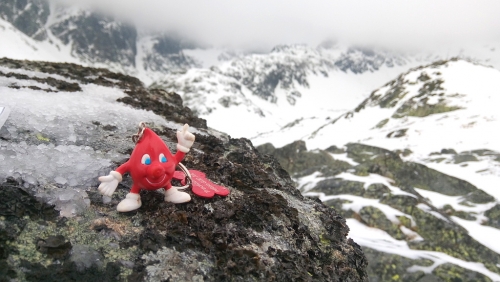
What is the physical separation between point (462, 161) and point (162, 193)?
34.1 meters

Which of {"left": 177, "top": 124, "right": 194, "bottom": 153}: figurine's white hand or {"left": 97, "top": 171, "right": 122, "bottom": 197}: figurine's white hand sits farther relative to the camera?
{"left": 177, "top": 124, "right": 194, "bottom": 153}: figurine's white hand

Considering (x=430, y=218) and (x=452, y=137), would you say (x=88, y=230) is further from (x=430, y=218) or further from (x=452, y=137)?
(x=452, y=137)

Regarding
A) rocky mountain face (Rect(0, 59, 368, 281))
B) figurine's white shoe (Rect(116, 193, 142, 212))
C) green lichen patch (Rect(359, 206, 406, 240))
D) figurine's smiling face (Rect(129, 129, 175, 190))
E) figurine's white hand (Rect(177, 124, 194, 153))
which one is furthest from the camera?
green lichen patch (Rect(359, 206, 406, 240))

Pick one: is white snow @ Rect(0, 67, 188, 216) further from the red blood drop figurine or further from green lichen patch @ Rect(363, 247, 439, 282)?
green lichen patch @ Rect(363, 247, 439, 282)

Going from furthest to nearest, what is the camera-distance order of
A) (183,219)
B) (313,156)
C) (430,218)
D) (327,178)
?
(313,156), (327,178), (430,218), (183,219)

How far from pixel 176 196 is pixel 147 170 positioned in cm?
64

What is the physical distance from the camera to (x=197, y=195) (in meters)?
5.28

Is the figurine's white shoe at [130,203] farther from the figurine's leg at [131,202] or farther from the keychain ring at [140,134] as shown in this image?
the keychain ring at [140,134]

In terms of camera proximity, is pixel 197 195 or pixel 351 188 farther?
pixel 351 188

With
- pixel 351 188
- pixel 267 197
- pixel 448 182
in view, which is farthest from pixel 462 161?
pixel 267 197

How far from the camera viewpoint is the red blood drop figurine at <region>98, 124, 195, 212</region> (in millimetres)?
4406

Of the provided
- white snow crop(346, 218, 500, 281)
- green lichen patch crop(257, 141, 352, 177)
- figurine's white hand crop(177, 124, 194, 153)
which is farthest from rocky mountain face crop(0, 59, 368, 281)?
green lichen patch crop(257, 141, 352, 177)

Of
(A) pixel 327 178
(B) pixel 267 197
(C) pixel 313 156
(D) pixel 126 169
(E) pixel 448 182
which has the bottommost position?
(C) pixel 313 156

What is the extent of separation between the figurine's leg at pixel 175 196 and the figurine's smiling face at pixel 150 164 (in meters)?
0.15
